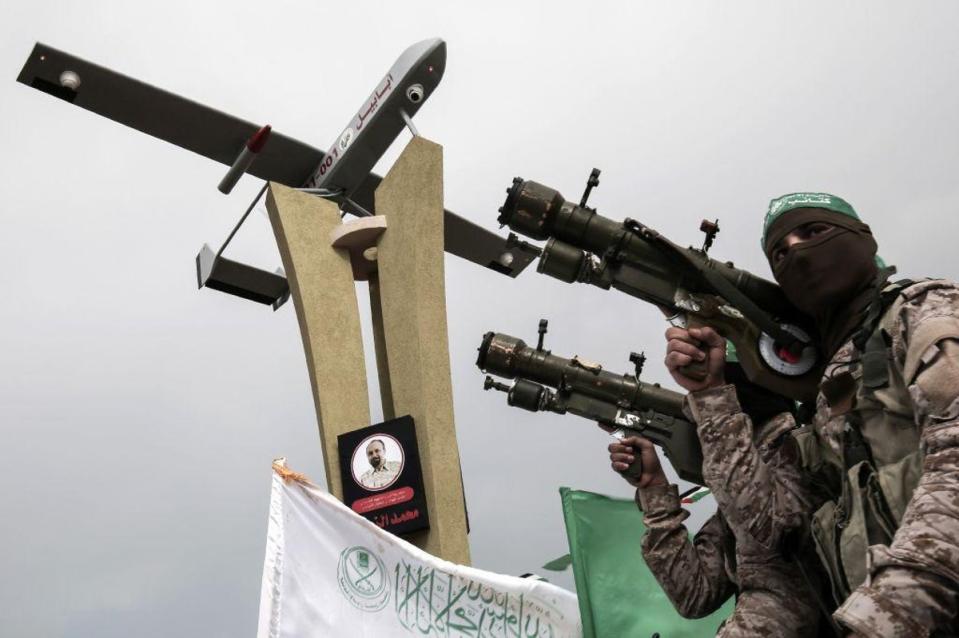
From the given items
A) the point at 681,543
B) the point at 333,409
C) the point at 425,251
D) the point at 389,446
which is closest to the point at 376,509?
the point at 389,446

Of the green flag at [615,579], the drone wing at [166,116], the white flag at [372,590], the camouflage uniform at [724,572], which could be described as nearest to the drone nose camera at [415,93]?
the drone wing at [166,116]

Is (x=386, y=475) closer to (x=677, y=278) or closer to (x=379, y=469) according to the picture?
(x=379, y=469)

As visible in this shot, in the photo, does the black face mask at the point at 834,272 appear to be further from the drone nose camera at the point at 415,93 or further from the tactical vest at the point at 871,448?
the drone nose camera at the point at 415,93

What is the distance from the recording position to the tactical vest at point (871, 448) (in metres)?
2.18

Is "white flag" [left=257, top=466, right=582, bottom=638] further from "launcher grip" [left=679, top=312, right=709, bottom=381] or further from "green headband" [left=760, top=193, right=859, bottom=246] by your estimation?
"green headband" [left=760, top=193, right=859, bottom=246]

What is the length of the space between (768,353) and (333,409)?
4341mm

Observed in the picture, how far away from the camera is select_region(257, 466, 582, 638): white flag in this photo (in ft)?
11.8

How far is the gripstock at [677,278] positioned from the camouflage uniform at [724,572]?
277 mm

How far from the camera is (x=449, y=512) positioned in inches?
247

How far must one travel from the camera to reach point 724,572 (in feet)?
10.2

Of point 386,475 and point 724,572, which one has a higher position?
point 386,475

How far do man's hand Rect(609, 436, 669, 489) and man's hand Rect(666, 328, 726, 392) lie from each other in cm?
60

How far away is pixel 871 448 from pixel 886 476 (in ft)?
0.42

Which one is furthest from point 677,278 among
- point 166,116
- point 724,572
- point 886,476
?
point 166,116
